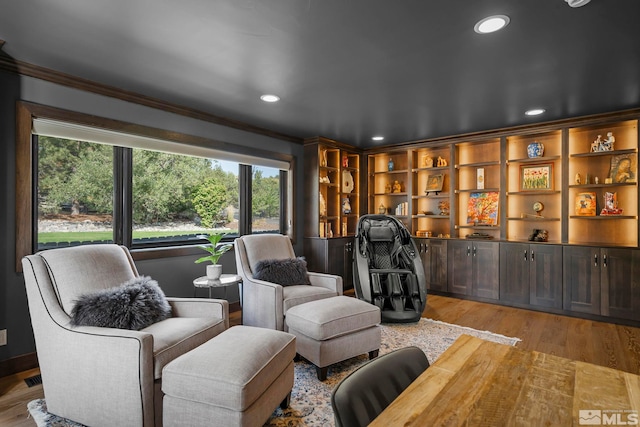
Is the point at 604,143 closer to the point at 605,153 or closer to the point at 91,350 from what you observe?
the point at 605,153

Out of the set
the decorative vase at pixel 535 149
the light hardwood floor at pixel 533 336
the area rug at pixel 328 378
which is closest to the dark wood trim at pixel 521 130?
the decorative vase at pixel 535 149

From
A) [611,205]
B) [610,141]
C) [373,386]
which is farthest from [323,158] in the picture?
[373,386]

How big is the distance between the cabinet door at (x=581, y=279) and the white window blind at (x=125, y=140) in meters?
4.06

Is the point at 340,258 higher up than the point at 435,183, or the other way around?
the point at 435,183

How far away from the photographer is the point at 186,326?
2.19m

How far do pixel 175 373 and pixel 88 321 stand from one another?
663 millimetres

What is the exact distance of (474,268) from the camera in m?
4.76

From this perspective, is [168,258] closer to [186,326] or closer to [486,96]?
[186,326]

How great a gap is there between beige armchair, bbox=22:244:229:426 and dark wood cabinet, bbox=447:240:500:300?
12.3 feet

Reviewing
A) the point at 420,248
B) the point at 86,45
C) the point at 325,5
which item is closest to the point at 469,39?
the point at 325,5

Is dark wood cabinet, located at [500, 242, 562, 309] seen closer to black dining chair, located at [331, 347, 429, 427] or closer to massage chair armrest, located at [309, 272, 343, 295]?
massage chair armrest, located at [309, 272, 343, 295]

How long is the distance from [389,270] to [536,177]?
2.49 metres

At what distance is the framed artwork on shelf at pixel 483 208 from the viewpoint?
494 centimetres

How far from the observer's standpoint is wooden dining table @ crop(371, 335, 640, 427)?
0.83m
